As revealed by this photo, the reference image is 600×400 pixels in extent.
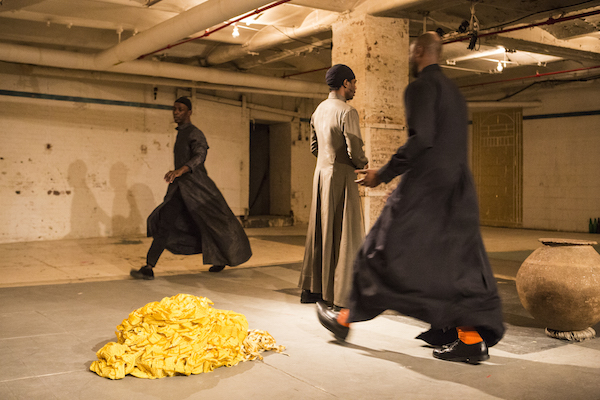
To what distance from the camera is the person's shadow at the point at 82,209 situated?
1009cm

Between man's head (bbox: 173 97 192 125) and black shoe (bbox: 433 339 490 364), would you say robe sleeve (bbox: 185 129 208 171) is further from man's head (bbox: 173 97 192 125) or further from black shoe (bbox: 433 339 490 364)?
black shoe (bbox: 433 339 490 364)

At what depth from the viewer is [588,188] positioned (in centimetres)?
1241

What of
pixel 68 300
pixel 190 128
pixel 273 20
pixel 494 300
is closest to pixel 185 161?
pixel 190 128

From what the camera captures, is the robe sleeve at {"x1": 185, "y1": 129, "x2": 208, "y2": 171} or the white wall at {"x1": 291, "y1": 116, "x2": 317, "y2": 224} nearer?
the robe sleeve at {"x1": 185, "y1": 129, "x2": 208, "y2": 171}

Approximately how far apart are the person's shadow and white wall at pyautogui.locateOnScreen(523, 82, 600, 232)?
32.2 feet

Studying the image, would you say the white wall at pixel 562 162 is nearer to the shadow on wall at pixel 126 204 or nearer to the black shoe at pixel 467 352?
the shadow on wall at pixel 126 204

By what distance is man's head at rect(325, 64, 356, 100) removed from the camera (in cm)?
400

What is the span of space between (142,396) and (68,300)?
2506 millimetres

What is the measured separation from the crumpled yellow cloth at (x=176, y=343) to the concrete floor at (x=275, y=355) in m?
0.06

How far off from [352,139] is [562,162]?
10.6 m

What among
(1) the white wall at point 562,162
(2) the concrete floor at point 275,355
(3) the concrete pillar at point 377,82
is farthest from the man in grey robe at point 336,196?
(1) the white wall at point 562,162

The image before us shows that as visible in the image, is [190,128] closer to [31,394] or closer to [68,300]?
[68,300]

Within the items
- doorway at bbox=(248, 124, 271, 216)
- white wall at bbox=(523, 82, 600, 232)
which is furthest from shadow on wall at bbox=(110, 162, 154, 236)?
white wall at bbox=(523, 82, 600, 232)

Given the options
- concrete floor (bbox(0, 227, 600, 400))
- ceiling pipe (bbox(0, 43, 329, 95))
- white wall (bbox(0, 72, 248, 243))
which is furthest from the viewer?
white wall (bbox(0, 72, 248, 243))
